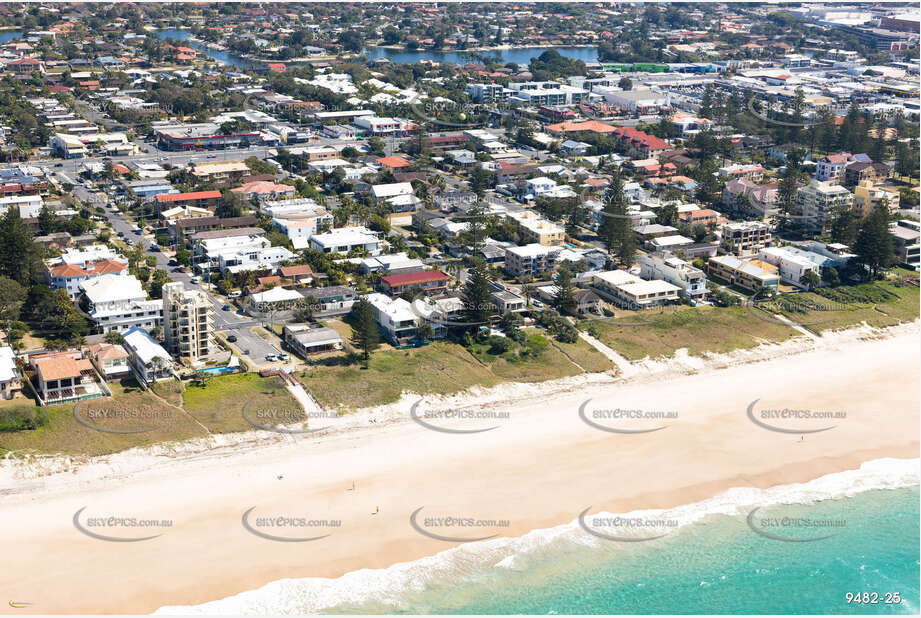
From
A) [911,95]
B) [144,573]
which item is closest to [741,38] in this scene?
[911,95]

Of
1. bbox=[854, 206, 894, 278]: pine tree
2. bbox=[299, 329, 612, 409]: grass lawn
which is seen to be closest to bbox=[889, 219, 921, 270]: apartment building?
bbox=[854, 206, 894, 278]: pine tree

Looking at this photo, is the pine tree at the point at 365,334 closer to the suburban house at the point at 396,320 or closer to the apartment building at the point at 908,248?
the suburban house at the point at 396,320

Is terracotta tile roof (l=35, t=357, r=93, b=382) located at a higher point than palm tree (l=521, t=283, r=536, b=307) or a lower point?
higher

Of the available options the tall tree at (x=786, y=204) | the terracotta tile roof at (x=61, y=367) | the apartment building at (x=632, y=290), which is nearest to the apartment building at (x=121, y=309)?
the terracotta tile roof at (x=61, y=367)

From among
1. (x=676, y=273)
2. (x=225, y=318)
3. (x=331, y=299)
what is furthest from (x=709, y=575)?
(x=225, y=318)

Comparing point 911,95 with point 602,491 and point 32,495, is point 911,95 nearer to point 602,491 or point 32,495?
point 602,491

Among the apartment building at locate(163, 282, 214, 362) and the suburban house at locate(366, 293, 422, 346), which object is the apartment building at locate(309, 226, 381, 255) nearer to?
the suburban house at locate(366, 293, 422, 346)
